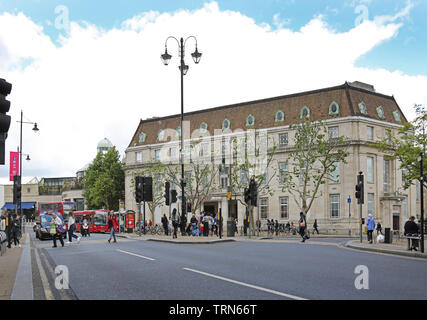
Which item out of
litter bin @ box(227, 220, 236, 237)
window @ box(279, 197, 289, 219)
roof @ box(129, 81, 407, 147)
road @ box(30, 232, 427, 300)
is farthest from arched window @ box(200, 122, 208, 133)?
road @ box(30, 232, 427, 300)

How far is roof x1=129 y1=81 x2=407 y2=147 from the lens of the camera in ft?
186

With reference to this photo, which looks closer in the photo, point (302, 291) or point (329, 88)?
point (302, 291)

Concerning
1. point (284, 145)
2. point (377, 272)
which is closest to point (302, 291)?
point (377, 272)

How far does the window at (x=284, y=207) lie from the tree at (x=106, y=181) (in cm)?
3516

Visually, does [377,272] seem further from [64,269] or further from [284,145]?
[284,145]

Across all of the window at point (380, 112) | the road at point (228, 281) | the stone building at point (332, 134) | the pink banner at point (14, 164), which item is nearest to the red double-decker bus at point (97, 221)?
the pink banner at point (14, 164)

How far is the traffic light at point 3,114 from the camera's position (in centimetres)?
778

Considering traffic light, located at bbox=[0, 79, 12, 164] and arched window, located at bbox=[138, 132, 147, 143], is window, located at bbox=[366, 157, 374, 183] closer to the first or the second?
arched window, located at bbox=[138, 132, 147, 143]

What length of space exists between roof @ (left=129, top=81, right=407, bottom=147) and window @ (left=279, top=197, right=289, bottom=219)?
9183 millimetres

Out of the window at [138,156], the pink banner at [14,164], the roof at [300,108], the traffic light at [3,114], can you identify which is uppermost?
the roof at [300,108]

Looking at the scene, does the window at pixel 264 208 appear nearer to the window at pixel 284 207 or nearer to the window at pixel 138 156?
the window at pixel 284 207
